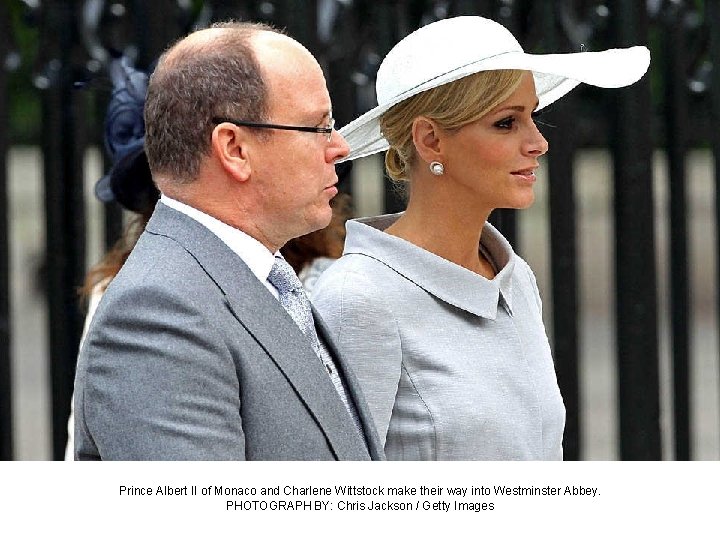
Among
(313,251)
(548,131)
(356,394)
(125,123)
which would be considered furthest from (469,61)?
(548,131)

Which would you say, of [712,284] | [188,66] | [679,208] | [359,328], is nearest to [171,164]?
[188,66]

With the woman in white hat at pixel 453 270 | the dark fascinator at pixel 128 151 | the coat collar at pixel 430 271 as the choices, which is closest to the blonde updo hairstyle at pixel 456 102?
the woman in white hat at pixel 453 270

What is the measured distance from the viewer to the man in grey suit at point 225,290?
1.45 metres

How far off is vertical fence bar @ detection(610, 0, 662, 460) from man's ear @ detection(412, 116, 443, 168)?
177cm

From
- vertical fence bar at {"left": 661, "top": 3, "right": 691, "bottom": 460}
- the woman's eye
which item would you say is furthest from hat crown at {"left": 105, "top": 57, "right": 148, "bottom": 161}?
vertical fence bar at {"left": 661, "top": 3, "right": 691, "bottom": 460}

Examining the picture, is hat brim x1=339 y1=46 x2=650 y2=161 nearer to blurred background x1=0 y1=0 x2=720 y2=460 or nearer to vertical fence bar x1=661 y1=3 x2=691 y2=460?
blurred background x1=0 y1=0 x2=720 y2=460

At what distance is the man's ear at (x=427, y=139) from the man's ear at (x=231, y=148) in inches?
17.2

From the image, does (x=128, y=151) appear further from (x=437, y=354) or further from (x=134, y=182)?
(x=437, y=354)

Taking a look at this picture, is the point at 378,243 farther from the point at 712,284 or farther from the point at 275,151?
the point at 712,284

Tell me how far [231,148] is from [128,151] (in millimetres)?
1279

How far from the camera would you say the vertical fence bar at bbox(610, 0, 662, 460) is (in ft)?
12.0

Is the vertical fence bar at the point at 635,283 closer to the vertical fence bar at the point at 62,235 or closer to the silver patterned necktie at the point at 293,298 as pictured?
the vertical fence bar at the point at 62,235
